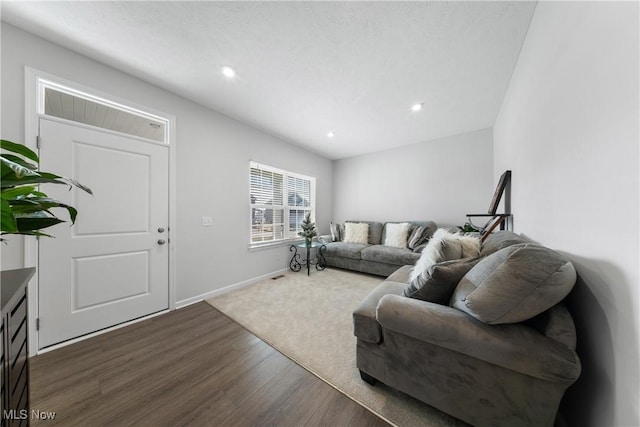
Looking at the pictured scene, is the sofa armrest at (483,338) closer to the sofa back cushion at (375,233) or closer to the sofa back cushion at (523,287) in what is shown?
the sofa back cushion at (523,287)

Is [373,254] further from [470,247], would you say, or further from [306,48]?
[306,48]

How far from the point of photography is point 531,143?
1.59 m

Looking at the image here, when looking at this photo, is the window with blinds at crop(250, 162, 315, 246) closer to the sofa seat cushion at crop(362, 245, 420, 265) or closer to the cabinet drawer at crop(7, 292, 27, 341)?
the sofa seat cushion at crop(362, 245, 420, 265)

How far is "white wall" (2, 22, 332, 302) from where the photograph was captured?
160 cm

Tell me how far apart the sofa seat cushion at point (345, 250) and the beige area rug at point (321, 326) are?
37 cm

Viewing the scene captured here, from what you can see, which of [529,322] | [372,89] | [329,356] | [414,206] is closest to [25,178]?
[329,356]

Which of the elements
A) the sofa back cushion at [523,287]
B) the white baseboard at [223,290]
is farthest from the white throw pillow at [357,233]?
the sofa back cushion at [523,287]

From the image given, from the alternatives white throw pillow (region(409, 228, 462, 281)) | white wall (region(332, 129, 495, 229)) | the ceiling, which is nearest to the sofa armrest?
white throw pillow (region(409, 228, 462, 281))

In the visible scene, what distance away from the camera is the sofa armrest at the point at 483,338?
819 millimetres

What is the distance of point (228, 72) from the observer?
205cm

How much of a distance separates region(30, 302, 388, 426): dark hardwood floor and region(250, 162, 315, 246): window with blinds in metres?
1.79

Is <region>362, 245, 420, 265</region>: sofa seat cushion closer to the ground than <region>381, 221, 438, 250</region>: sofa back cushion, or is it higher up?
closer to the ground

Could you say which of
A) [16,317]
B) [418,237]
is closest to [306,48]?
[16,317]

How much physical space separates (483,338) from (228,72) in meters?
2.83
